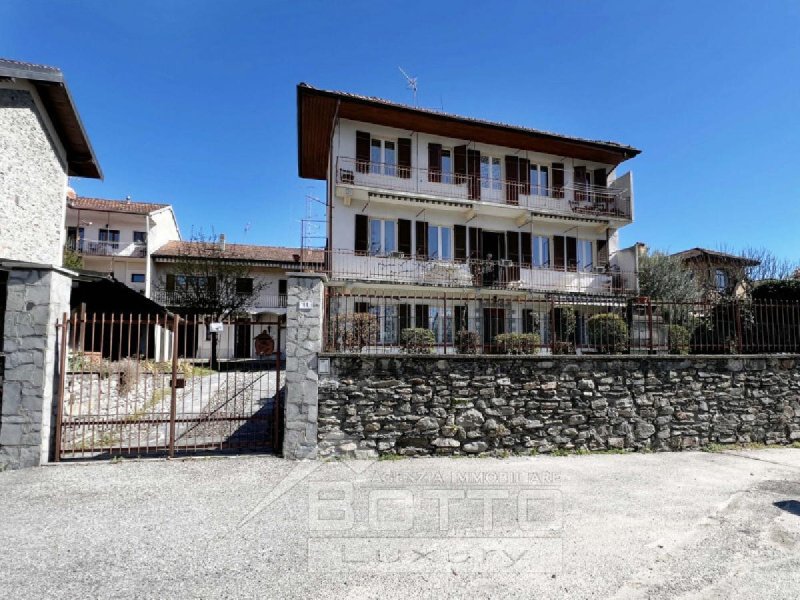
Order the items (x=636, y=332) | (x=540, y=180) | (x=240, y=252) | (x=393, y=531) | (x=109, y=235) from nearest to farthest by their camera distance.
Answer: (x=393, y=531) < (x=636, y=332) < (x=540, y=180) < (x=109, y=235) < (x=240, y=252)

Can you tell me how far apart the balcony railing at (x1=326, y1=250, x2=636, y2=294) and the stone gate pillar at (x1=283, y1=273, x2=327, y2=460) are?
9.72m

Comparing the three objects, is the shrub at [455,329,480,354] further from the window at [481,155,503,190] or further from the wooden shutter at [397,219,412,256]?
the window at [481,155,503,190]

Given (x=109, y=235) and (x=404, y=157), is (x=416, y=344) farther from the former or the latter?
(x=109, y=235)

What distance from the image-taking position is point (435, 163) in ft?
63.7

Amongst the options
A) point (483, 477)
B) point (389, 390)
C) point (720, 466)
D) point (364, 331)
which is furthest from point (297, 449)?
point (720, 466)

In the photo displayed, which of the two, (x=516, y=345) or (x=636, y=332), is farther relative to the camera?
(x=636, y=332)

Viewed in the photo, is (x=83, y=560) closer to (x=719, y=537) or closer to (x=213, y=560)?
(x=213, y=560)

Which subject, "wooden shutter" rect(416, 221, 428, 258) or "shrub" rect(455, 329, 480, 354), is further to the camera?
"wooden shutter" rect(416, 221, 428, 258)

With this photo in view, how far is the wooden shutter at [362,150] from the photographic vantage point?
60.0ft

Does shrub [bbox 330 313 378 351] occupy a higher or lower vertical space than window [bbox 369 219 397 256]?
lower

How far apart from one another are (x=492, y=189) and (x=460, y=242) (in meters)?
2.93

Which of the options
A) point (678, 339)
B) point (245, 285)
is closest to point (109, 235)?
point (245, 285)

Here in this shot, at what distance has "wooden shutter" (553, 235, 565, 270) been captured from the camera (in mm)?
20812

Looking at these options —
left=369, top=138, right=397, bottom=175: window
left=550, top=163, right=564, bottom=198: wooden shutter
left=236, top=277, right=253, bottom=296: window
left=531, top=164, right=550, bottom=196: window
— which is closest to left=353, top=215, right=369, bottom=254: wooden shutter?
left=369, top=138, right=397, bottom=175: window
